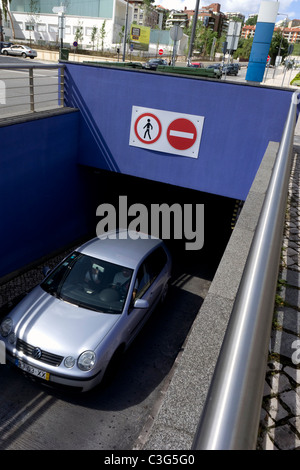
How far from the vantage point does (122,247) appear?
290 inches

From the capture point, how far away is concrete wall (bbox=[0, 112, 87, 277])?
26.2 feet

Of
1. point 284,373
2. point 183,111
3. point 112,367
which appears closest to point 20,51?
point 183,111

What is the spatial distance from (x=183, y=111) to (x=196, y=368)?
7756 millimetres

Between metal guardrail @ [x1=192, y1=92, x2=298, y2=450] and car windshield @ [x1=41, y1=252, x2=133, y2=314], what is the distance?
4962mm

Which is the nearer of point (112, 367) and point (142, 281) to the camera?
point (112, 367)

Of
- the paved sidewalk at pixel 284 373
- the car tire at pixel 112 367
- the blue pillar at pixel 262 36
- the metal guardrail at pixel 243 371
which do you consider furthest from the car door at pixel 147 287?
the blue pillar at pixel 262 36

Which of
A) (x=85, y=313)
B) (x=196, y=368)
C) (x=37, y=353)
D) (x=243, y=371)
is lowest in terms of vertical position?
(x=37, y=353)

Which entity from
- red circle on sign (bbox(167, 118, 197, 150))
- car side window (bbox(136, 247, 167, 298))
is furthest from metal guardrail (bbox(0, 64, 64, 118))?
car side window (bbox(136, 247, 167, 298))

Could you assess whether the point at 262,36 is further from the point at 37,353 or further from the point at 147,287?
the point at 37,353

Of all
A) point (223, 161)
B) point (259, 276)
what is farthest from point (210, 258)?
point (259, 276)

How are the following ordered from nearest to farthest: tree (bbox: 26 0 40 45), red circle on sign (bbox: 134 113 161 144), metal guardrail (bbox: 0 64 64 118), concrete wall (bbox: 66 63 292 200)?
metal guardrail (bbox: 0 64 64 118) → concrete wall (bbox: 66 63 292 200) → red circle on sign (bbox: 134 113 161 144) → tree (bbox: 26 0 40 45)

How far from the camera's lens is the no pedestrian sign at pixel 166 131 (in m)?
8.99

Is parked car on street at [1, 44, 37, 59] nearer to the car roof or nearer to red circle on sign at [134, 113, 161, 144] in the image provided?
red circle on sign at [134, 113, 161, 144]

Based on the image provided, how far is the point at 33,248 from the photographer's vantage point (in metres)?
9.39
